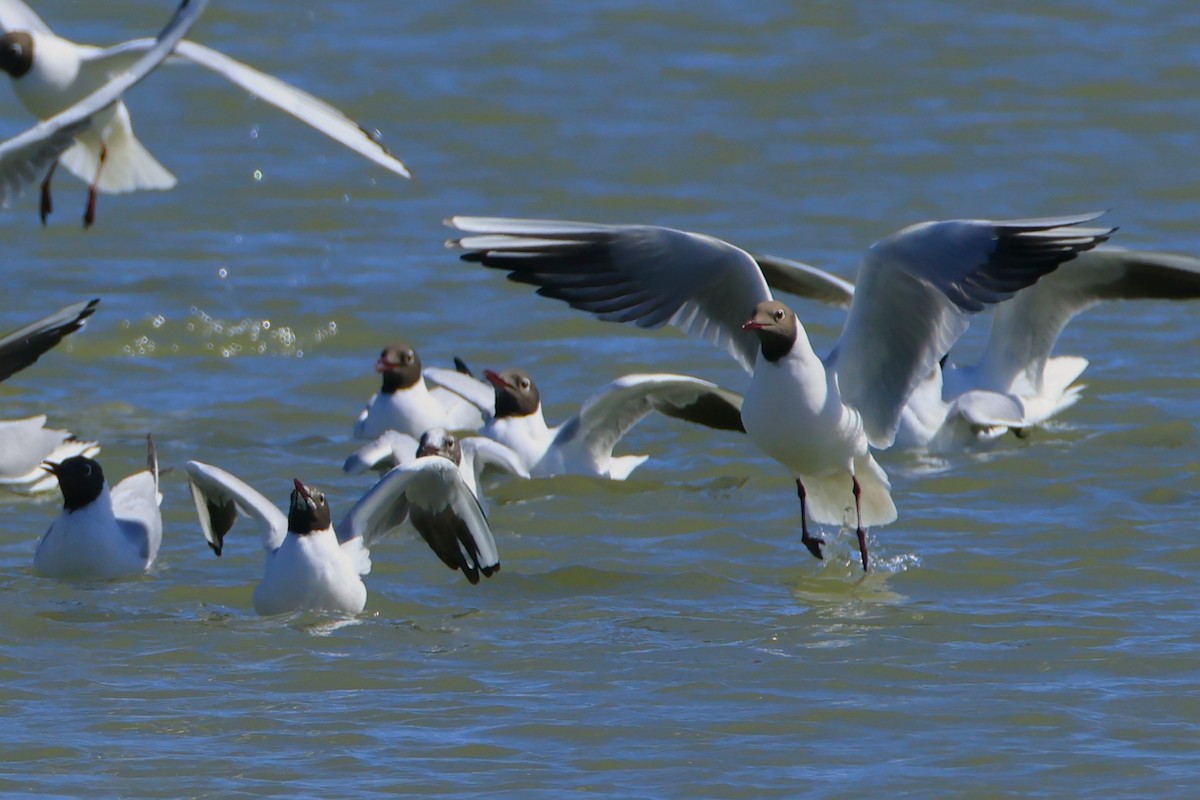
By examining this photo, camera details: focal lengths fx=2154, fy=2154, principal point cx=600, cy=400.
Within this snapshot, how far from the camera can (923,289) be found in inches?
286

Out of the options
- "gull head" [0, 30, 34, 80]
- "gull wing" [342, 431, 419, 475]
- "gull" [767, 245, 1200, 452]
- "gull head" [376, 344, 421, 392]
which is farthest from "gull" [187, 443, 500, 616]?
"gull head" [0, 30, 34, 80]

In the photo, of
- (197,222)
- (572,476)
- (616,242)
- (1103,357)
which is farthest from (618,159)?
(616,242)

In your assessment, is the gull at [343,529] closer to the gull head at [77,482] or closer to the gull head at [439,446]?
the gull head at [77,482]

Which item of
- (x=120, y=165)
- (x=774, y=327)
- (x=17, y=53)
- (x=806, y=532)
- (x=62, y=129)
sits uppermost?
(x=17, y=53)

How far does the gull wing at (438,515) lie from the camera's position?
23.6 ft

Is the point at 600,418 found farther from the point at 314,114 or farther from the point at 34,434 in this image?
the point at 34,434

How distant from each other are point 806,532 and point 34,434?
11.0ft

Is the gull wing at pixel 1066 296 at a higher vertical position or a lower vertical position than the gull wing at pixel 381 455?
higher

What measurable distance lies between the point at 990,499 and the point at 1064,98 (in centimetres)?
849

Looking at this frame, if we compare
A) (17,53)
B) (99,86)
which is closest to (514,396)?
(99,86)

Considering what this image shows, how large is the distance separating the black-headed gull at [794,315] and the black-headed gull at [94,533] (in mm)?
1649

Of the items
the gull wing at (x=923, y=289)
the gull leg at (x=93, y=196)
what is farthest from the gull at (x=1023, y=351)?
the gull leg at (x=93, y=196)

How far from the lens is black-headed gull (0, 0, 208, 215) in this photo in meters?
8.25

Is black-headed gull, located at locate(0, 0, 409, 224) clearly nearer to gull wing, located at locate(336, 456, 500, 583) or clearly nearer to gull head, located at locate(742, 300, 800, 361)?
gull wing, located at locate(336, 456, 500, 583)
